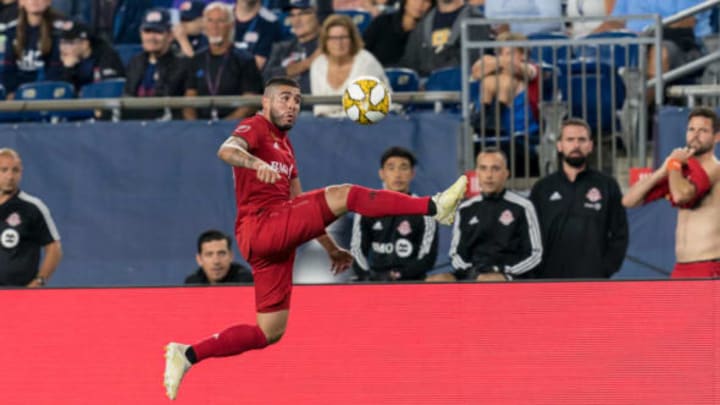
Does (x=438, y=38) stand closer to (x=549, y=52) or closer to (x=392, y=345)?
(x=549, y=52)

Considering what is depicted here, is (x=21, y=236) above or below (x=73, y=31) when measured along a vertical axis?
below

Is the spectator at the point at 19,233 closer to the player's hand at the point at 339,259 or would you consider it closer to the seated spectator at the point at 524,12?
the player's hand at the point at 339,259

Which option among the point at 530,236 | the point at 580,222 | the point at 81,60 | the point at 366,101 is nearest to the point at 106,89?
the point at 81,60

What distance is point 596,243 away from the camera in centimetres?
1080

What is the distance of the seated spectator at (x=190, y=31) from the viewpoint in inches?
548

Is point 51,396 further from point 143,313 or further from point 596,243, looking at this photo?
point 596,243

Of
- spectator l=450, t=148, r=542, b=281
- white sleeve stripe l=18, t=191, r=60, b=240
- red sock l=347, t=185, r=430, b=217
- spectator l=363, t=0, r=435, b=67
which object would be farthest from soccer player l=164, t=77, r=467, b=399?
spectator l=363, t=0, r=435, b=67

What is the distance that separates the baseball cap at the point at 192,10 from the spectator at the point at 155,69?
0.67 metres

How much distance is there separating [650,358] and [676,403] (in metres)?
0.31

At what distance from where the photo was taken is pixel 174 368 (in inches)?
333

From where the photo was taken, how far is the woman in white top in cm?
1212

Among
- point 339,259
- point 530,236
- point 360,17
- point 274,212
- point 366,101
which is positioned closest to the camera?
point 274,212

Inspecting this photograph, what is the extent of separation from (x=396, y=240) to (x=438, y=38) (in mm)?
2700

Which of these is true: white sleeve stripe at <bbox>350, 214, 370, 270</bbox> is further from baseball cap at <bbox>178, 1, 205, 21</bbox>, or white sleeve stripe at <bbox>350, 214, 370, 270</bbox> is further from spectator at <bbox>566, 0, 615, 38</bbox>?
baseball cap at <bbox>178, 1, 205, 21</bbox>
